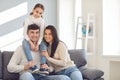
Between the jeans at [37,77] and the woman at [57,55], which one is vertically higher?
the woman at [57,55]

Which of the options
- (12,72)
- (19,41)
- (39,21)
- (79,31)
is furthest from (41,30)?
(79,31)

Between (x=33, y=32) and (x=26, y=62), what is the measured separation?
16.2 inches

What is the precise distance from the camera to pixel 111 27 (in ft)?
16.2

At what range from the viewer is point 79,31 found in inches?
216

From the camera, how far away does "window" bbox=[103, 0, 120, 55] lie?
4821 mm

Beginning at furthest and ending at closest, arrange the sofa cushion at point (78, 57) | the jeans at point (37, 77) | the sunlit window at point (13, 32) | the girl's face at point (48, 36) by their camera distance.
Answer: the sunlit window at point (13, 32) → the sofa cushion at point (78, 57) → the girl's face at point (48, 36) → the jeans at point (37, 77)

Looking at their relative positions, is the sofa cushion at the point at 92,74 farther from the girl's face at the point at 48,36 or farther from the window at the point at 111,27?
the window at the point at 111,27

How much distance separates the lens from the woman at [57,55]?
346 centimetres

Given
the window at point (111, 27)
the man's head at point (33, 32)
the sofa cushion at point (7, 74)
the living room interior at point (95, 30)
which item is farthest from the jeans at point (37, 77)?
the window at point (111, 27)

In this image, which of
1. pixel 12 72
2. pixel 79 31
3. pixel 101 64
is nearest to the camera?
pixel 12 72

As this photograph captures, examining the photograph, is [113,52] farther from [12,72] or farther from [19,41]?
[12,72]

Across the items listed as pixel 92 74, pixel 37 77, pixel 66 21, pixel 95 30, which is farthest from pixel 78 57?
pixel 66 21

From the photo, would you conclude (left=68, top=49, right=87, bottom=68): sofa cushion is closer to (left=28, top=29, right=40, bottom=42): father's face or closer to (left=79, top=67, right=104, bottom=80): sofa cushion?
(left=79, top=67, right=104, bottom=80): sofa cushion

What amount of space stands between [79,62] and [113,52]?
1314 mm
